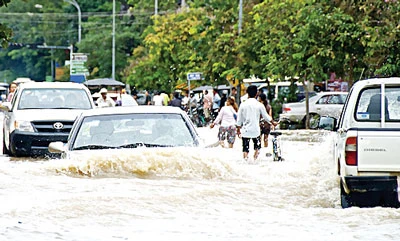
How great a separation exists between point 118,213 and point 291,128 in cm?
3203

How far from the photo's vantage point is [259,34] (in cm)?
4516

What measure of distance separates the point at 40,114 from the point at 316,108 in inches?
867

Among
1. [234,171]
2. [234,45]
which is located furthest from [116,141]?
[234,45]

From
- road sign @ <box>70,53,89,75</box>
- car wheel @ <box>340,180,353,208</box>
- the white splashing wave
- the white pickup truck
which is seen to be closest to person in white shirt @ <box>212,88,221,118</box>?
road sign @ <box>70,53,89,75</box>

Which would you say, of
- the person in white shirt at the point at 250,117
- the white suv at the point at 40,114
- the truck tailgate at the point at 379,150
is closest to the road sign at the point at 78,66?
the white suv at the point at 40,114

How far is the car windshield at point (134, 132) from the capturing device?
46.4 feet

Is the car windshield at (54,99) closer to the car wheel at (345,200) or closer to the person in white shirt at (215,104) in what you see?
the car wheel at (345,200)

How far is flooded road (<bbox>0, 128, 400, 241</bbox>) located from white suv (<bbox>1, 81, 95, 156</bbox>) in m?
5.77

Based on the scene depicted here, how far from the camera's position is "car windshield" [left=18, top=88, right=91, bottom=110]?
902 inches

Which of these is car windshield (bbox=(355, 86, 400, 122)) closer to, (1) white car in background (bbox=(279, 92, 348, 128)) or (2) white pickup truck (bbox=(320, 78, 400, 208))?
(2) white pickup truck (bbox=(320, 78, 400, 208))

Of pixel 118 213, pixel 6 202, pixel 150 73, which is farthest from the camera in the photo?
pixel 150 73

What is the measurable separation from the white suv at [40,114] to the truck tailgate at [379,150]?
11.2 meters

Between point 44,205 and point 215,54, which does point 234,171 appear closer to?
point 44,205

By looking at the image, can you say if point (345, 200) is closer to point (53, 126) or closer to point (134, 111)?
point (134, 111)
